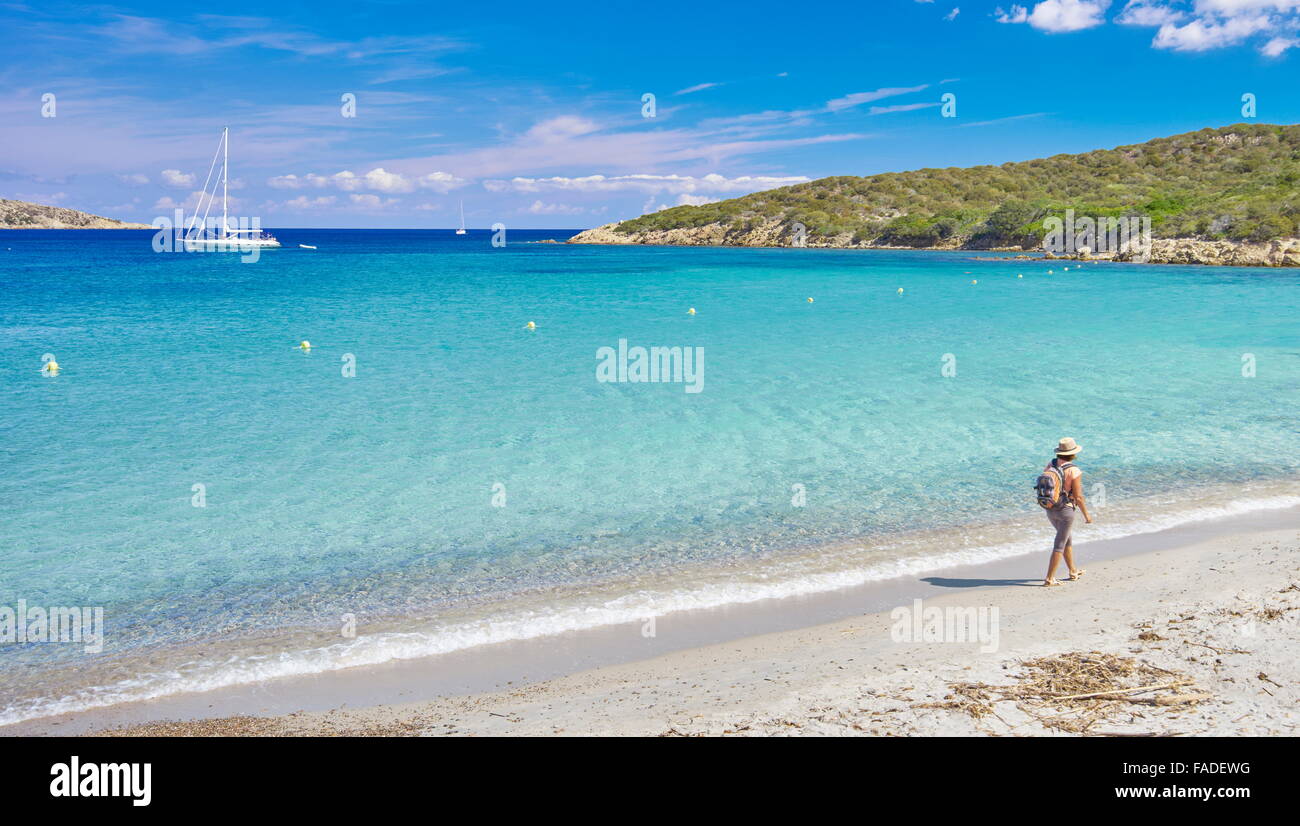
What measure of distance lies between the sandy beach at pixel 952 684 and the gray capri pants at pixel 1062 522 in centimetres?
58

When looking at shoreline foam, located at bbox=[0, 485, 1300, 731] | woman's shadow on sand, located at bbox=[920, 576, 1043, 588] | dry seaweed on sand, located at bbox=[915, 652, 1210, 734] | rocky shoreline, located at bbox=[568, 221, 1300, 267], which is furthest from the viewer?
rocky shoreline, located at bbox=[568, 221, 1300, 267]

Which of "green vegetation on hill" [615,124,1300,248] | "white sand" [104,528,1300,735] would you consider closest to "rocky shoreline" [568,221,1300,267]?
"green vegetation on hill" [615,124,1300,248]

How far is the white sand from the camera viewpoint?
18.7 ft

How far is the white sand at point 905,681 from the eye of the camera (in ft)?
18.7

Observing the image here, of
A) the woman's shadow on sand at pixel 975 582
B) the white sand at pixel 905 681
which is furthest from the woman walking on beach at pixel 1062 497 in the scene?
the white sand at pixel 905 681

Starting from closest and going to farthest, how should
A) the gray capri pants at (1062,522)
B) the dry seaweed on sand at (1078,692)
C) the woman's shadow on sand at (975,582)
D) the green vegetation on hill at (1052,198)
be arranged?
the dry seaweed on sand at (1078,692) → the gray capri pants at (1062,522) → the woman's shadow on sand at (975,582) → the green vegetation on hill at (1052,198)

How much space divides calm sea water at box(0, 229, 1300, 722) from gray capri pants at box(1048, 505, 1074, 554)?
1.30 m

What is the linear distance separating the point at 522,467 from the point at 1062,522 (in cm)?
833

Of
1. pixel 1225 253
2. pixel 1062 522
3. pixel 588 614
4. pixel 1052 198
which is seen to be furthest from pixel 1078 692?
pixel 1052 198

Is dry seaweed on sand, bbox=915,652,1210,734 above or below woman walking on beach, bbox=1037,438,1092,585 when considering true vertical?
below

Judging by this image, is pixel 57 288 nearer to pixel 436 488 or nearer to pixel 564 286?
pixel 564 286

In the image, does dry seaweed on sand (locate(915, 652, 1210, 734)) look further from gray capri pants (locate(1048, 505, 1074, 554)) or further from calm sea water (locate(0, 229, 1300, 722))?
calm sea water (locate(0, 229, 1300, 722))

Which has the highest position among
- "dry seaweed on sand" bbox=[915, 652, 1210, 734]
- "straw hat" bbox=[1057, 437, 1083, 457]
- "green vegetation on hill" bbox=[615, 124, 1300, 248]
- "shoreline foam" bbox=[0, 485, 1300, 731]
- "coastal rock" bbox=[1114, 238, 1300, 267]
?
"green vegetation on hill" bbox=[615, 124, 1300, 248]

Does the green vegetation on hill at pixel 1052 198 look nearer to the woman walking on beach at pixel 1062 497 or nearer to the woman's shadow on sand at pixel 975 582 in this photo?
the woman walking on beach at pixel 1062 497
